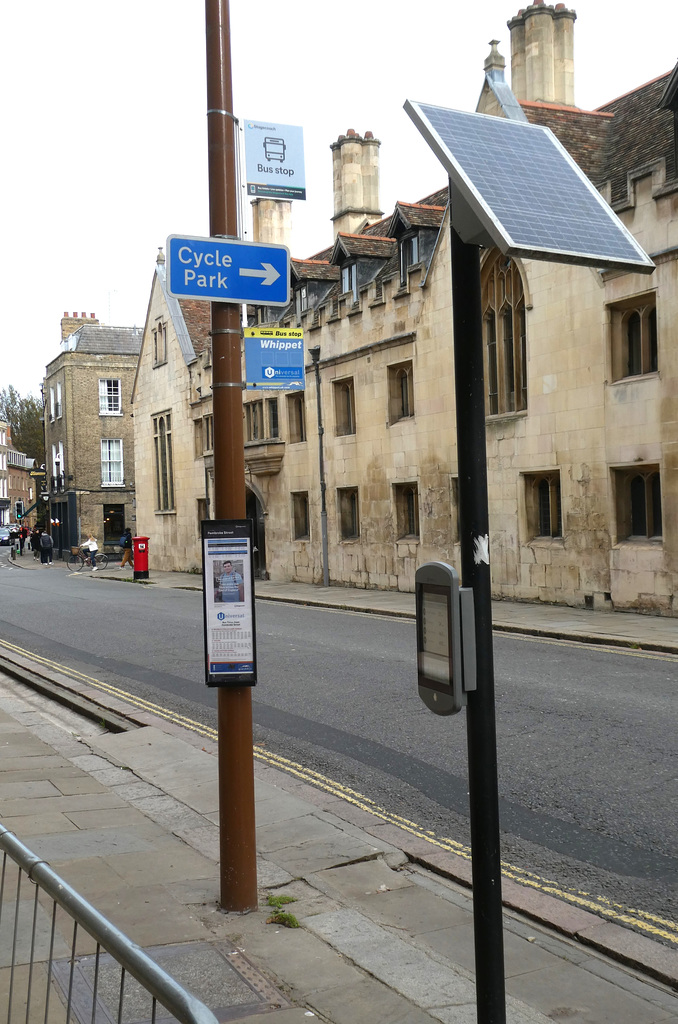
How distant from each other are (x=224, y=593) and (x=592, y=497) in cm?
1446

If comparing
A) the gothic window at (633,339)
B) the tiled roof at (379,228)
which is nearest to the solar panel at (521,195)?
the gothic window at (633,339)

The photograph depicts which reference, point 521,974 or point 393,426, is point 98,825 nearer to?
point 521,974

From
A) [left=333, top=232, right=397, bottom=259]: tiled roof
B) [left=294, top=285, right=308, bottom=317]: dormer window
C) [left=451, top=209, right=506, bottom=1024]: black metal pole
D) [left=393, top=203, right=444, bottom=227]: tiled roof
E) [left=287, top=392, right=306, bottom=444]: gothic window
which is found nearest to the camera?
[left=451, top=209, right=506, bottom=1024]: black metal pole

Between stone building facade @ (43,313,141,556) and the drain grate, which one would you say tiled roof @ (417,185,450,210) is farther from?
stone building facade @ (43,313,141,556)

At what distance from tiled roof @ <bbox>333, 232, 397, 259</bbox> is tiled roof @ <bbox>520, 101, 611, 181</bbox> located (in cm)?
529

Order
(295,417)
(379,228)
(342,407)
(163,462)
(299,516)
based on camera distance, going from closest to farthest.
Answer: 1. (342,407)
2. (295,417)
3. (299,516)
4. (379,228)
5. (163,462)

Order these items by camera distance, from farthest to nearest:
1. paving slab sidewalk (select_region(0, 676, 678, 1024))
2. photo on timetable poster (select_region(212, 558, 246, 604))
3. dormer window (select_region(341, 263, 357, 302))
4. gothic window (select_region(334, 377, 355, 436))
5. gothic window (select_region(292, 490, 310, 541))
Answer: gothic window (select_region(292, 490, 310, 541)) → gothic window (select_region(334, 377, 355, 436)) → dormer window (select_region(341, 263, 357, 302)) → photo on timetable poster (select_region(212, 558, 246, 604)) → paving slab sidewalk (select_region(0, 676, 678, 1024))

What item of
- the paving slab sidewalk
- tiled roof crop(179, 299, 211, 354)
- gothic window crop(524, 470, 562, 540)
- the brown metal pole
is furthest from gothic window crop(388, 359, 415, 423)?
the brown metal pole

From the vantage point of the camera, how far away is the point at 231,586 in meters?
4.88

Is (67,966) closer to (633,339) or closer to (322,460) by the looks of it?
(633,339)

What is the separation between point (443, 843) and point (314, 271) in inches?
1022

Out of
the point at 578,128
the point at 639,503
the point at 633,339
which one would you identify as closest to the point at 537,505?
the point at 639,503

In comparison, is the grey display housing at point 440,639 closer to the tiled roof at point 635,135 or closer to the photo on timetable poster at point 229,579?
the photo on timetable poster at point 229,579

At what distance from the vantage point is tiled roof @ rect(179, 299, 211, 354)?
38.0m
